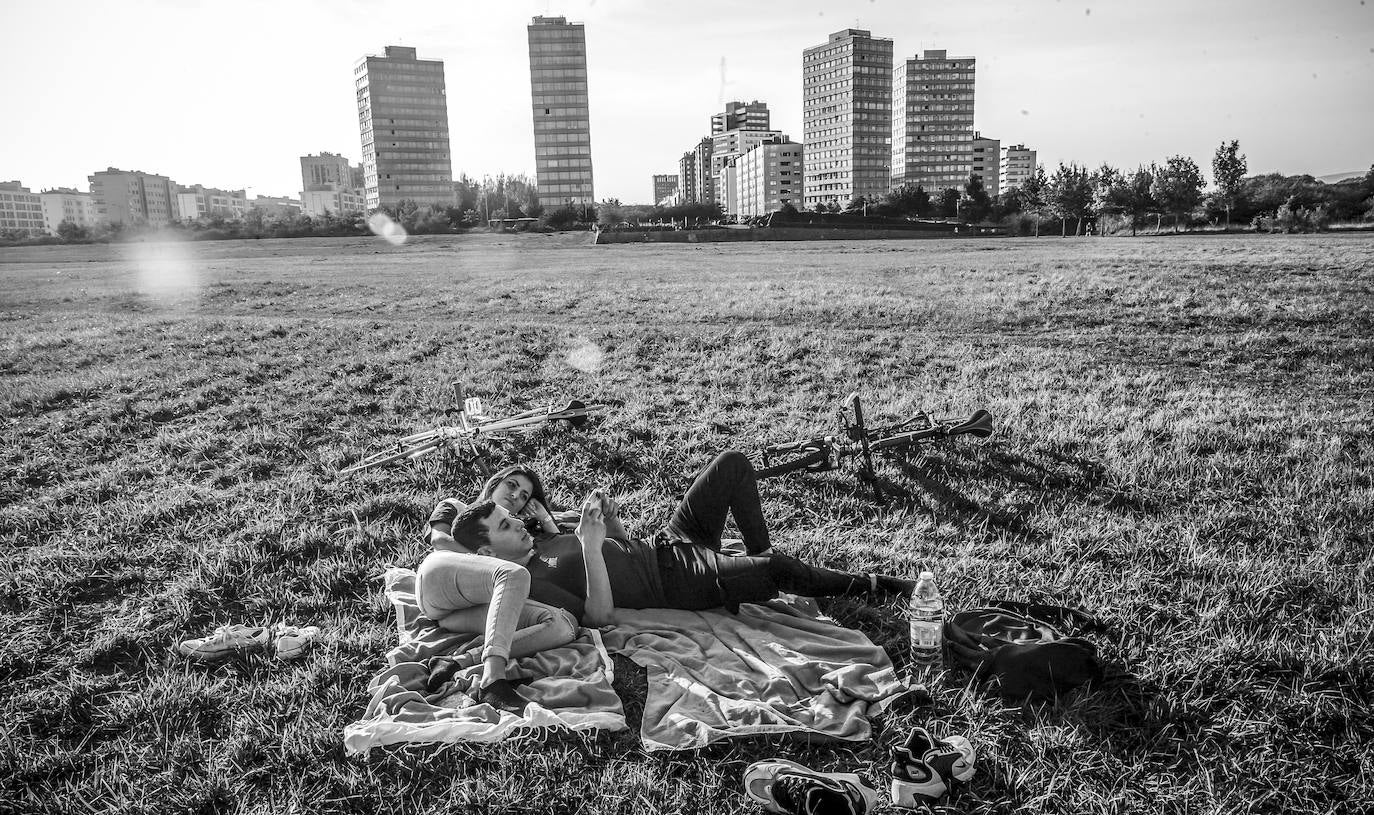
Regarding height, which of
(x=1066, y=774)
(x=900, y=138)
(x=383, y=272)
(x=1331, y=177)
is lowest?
(x=1066, y=774)

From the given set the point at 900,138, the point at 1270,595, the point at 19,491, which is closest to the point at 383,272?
the point at 19,491

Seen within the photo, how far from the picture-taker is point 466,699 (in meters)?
4.39

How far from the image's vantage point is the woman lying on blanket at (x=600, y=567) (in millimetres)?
4992

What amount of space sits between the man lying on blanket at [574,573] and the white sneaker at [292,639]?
0.78 meters

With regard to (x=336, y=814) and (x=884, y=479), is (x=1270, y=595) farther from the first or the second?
(x=336, y=814)

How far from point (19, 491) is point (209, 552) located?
366 centimetres

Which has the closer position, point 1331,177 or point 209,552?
point 209,552

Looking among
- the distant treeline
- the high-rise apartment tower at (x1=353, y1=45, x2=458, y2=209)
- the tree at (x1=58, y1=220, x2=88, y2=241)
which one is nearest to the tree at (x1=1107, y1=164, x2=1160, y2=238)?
the distant treeline

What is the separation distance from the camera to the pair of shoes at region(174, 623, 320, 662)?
489 centimetres

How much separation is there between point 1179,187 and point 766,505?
261ft

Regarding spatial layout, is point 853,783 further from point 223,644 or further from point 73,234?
point 73,234

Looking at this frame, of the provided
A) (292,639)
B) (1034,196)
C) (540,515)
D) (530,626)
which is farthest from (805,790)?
(1034,196)

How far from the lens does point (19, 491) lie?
8312 mm

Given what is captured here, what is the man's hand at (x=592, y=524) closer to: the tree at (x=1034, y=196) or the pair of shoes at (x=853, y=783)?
the pair of shoes at (x=853, y=783)
